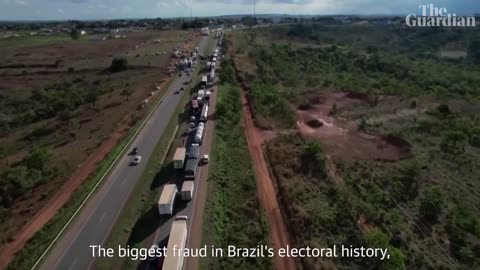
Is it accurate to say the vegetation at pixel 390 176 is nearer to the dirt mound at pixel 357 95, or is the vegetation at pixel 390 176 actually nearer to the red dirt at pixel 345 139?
the dirt mound at pixel 357 95

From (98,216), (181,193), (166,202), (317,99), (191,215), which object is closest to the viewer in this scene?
(166,202)

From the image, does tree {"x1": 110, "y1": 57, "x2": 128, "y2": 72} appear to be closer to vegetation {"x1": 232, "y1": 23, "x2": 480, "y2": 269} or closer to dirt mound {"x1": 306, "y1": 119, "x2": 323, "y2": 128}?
vegetation {"x1": 232, "y1": 23, "x2": 480, "y2": 269}

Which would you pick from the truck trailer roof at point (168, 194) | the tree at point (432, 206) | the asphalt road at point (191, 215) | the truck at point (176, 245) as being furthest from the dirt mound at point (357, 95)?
the truck at point (176, 245)

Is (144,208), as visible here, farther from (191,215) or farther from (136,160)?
(136,160)

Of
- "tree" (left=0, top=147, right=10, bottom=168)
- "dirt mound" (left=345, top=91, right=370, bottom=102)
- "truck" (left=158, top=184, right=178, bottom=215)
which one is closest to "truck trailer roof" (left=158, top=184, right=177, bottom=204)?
"truck" (left=158, top=184, right=178, bottom=215)

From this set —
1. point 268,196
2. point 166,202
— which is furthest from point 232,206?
point 166,202

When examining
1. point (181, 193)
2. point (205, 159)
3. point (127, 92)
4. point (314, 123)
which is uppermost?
point (127, 92)

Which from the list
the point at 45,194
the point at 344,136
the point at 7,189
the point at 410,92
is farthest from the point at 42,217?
the point at 410,92

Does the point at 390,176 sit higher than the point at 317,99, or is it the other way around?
the point at 317,99
